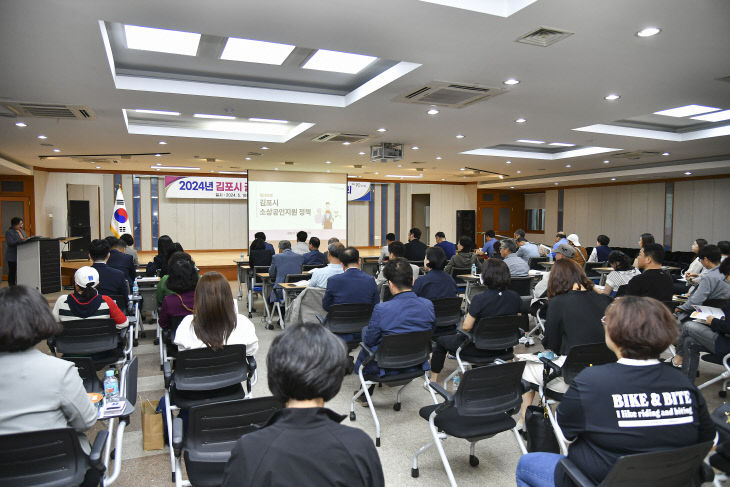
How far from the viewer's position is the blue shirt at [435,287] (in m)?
4.82

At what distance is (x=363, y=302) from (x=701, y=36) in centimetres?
358

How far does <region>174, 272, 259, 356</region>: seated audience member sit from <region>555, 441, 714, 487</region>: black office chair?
2.08 metres

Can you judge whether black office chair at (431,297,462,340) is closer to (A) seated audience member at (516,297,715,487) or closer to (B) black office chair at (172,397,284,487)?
(B) black office chair at (172,397,284,487)

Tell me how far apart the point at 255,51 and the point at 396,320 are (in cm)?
315

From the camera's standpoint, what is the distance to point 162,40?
4484 mm

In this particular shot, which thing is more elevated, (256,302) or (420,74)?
(420,74)

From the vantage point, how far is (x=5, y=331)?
1818mm

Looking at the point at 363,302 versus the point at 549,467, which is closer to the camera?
the point at 549,467

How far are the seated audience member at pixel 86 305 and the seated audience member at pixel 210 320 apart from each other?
3.72ft

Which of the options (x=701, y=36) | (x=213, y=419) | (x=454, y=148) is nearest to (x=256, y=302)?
(x=454, y=148)

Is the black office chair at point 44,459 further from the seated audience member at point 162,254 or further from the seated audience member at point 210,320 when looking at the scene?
the seated audience member at point 162,254

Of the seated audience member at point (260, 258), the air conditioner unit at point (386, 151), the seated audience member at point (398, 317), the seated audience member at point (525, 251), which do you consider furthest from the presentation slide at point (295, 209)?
the seated audience member at point (398, 317)

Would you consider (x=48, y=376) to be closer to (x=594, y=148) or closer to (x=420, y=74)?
(x=420, y=74)

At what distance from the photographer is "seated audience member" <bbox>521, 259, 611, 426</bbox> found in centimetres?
311
